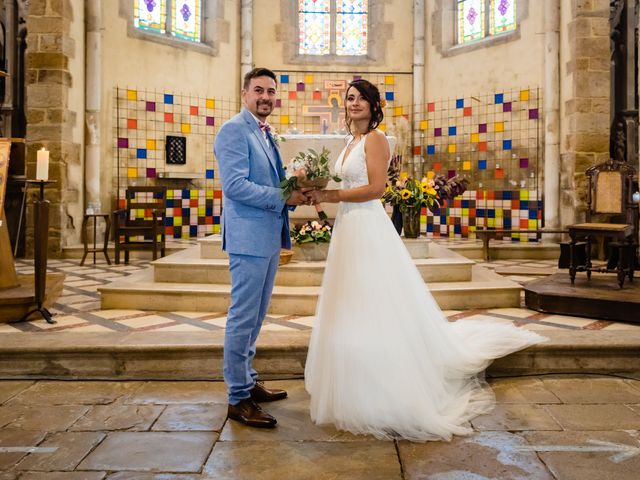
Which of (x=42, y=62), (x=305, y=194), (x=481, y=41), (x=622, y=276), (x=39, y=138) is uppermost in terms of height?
(x=481, y=41)

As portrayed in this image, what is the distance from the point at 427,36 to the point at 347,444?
913cm

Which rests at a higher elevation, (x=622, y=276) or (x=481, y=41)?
(x=481, y=41)

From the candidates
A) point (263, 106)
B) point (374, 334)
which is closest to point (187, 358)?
point (374, 334)

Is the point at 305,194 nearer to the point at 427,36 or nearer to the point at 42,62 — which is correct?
the point at 42,62

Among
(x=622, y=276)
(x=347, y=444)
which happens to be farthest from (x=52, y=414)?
(x=622, y=276)

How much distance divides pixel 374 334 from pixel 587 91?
21.7 ft

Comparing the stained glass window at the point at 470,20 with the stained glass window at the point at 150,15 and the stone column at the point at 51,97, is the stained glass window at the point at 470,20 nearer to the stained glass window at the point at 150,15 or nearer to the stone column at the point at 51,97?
the stained glass window at the point at 150,15

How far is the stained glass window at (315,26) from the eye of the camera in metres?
10.9

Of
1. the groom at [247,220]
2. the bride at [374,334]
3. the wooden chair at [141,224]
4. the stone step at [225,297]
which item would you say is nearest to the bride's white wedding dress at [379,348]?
the bride at [374,334]

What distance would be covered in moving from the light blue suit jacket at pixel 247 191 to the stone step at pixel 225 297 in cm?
205

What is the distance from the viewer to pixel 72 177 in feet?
27.5

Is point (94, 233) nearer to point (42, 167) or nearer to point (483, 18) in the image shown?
point (42, 167)

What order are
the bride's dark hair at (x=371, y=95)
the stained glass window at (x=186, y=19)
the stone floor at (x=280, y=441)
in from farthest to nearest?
the stained glass window at (x=186, y=19), the bride's dark hair at (x=371, y=95), the stone floor at (x=280, y=441)

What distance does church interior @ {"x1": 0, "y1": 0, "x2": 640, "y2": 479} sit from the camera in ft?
9.61
